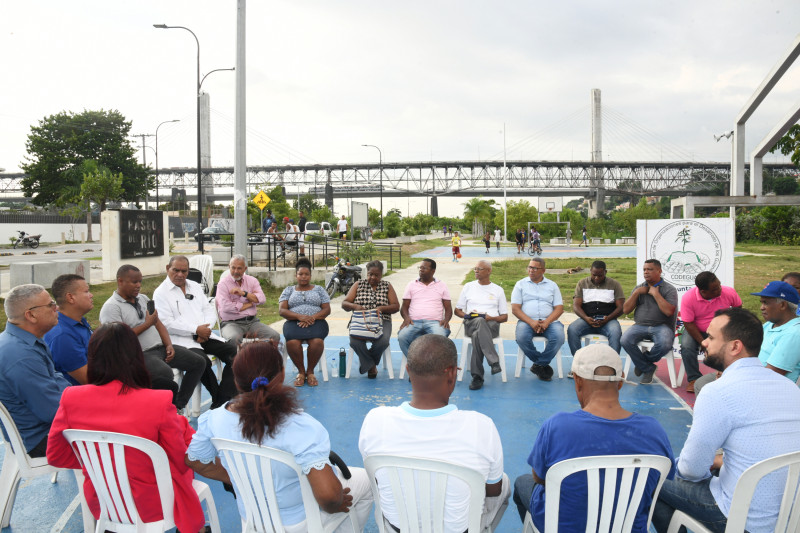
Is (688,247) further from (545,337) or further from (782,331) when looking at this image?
(782,331)

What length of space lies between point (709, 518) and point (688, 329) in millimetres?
3411

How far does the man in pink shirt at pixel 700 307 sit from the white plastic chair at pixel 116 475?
4.99m

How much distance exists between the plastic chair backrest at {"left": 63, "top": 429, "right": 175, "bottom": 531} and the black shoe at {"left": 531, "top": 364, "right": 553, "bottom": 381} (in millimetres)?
4417

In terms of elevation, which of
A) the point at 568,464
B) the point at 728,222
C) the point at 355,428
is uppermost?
the point at 728,222

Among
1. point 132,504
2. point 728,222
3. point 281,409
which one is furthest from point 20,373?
point 728,222

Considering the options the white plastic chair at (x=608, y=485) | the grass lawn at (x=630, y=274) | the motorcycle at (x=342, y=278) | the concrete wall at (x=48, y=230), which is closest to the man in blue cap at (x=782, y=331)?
the white plastic chair at (x=608, y=485)

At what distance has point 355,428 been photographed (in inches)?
→ 183

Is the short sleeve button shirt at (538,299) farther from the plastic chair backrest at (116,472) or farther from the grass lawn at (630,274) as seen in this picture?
the grass lawn at (630,274)

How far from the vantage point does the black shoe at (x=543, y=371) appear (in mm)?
6070

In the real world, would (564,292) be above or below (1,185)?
below

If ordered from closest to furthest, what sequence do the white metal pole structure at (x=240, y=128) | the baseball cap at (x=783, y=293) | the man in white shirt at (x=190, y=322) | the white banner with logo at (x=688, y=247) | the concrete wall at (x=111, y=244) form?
the baseball cap at (x=783, y=293)
the man in white shirt at (x=190, y=322)
the white banner with logo at (x=688, y=247)
the white metal pole structure at (x=240, y=128)
the concrete wall at (x=111, y=244)

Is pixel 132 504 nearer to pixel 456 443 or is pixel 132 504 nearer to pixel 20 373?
pixel 20 373

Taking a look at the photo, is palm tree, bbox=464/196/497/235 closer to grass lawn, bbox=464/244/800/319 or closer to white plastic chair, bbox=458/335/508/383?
grass lawn, bbox=464/244/800/319

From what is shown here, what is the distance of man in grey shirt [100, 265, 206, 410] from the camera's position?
462cm
